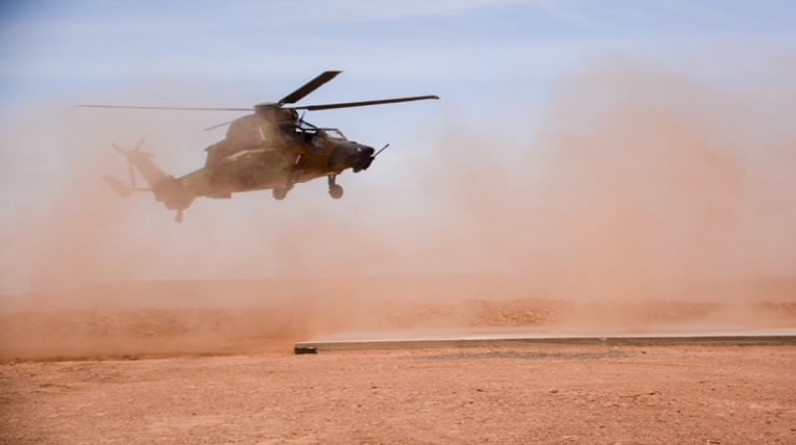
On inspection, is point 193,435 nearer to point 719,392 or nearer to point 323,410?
point 323,410

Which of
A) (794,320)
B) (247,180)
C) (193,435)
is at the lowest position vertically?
(193,435)

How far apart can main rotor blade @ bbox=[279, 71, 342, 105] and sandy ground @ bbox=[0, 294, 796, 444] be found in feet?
15.7

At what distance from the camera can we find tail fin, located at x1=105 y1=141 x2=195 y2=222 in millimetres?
21141

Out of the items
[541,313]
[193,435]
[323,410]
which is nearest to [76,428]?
[193,435]

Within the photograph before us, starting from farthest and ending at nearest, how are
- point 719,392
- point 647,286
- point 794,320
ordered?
point 647,286, point 794,320, point 719,392

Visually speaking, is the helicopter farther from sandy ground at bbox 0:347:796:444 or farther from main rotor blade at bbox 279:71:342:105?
sandy ground at bbox 0:347:796:444

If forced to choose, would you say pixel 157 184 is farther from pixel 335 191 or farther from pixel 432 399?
pixel 432 399

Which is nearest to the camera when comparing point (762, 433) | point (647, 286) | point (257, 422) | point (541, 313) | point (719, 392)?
point (762, 433)

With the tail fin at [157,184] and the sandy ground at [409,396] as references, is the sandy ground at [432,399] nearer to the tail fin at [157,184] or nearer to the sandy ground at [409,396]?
the sandy ground at [409,396]

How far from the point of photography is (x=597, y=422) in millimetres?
10203


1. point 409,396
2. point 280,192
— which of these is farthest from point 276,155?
point 409,396

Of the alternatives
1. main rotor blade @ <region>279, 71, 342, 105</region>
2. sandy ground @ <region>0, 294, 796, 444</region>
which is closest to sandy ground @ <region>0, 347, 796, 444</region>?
sandy ground @ <region>0, 294, 796, 444</region>

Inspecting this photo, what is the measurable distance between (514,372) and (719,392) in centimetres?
268

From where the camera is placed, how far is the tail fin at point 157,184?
69.4ft
